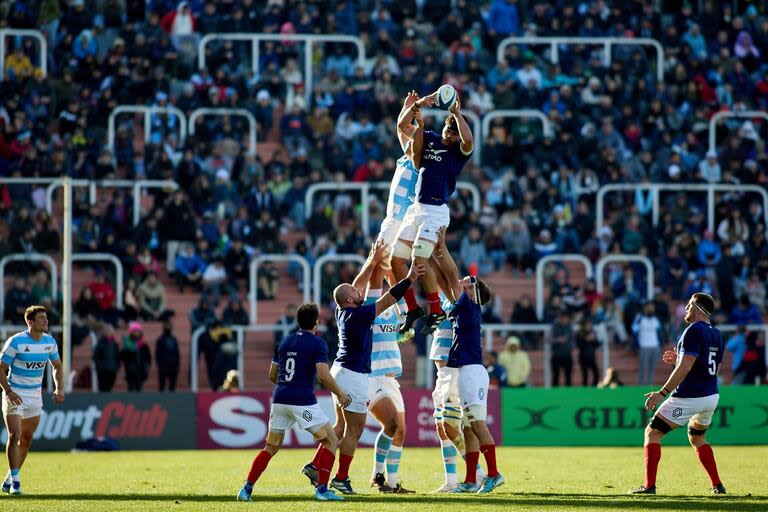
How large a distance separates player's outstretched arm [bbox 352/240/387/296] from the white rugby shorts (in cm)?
107

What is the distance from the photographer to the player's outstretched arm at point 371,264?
53.2 feet

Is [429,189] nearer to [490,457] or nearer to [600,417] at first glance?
[490,457]

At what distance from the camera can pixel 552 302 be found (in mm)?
28516

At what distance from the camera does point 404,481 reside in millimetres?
17500

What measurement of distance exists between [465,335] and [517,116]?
17676mm

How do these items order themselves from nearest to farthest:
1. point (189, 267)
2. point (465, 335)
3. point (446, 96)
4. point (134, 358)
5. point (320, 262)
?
point (446, 96), point (465, 335), point (134, 358), point (320, 262), point (189, 267)

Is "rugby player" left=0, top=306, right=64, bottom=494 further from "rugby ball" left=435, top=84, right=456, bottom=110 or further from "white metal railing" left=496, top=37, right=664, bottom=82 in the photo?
"white metal railing" left=496, top=37, right=664, bottom=82

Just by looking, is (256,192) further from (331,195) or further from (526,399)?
(526,399)

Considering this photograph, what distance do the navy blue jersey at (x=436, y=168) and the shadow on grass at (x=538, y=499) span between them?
11.6ft

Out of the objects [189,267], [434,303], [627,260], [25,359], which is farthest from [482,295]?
[627,260]

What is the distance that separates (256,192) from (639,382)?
918 centimetres

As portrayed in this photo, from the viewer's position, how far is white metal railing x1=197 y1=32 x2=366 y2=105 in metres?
32.2

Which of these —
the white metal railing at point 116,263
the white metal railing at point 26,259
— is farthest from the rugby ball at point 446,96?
the white metal railing at point 116,263

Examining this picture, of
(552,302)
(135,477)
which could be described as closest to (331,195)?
(552,302)
